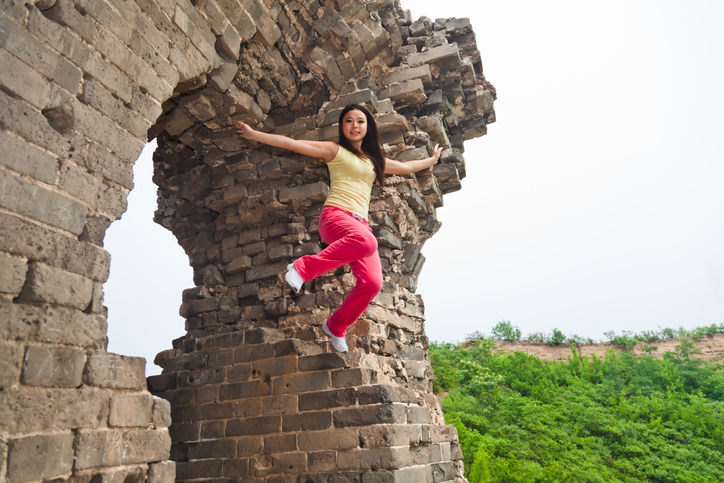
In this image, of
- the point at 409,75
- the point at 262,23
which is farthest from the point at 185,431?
the point at 409,75

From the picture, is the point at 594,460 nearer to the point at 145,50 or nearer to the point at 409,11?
the point at 409,11

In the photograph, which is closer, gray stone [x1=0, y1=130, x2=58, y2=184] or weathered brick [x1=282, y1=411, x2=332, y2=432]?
gray stone [x1=0, y1=130, x2=58, y2=184]

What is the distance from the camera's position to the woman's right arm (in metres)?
4.19

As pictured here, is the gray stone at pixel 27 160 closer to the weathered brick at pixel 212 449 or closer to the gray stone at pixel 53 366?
the gray stone at pixel 53 366

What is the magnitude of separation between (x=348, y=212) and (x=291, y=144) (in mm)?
754

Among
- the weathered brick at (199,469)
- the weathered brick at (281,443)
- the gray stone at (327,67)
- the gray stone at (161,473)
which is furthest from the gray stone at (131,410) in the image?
the gray stone at (327,67)

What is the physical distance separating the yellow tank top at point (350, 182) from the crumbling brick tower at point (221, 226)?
1.97 feet

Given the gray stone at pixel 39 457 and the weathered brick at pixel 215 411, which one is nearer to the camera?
the gray stone at pixel 39 457

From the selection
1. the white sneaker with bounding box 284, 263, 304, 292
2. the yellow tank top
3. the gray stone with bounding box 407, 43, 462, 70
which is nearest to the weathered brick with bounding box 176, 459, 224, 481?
the white sneaker with bounding box 284, 263, 304, 292

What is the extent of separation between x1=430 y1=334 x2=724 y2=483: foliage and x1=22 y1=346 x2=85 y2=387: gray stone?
344 inches

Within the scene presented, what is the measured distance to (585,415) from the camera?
39.4 ft

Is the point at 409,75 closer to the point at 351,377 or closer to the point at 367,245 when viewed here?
the point at 367,245

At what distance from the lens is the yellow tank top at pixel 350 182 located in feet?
14.1

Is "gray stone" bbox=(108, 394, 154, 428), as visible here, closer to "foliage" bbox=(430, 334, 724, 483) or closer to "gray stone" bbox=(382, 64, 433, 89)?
"gray stone" bbox=(382, 64, 433, 89)
